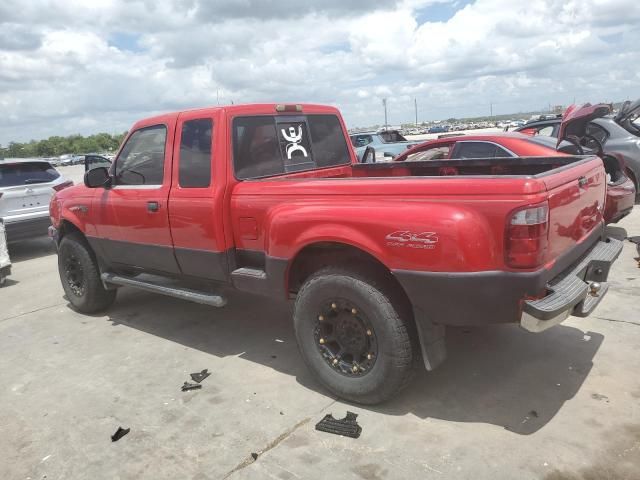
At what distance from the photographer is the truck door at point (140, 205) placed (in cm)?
439

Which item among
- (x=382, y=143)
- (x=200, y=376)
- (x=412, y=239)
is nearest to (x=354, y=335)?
(x=412, y=239)

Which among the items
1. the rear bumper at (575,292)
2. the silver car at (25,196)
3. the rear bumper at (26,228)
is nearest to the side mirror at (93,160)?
the silver car at (25,196)

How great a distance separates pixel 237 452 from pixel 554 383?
2.16m

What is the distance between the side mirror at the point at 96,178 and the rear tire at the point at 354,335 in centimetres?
250

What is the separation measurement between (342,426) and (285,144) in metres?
2.39

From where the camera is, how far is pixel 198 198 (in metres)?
4.02

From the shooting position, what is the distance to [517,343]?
13.8 ft

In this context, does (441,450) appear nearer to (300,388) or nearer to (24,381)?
(300,388)

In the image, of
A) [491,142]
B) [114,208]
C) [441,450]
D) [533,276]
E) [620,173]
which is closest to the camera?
[533,276]

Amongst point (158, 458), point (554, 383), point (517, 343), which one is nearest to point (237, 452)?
point (158, 458)

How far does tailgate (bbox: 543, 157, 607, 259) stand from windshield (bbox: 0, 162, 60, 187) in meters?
8.82

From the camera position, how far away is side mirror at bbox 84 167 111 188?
15.9 feet

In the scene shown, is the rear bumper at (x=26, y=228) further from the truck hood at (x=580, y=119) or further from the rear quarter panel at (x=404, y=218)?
the truck hood at (x=580, y=119)

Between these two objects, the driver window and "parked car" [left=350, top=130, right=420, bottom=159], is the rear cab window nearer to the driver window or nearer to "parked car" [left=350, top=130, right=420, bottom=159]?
the driver window
